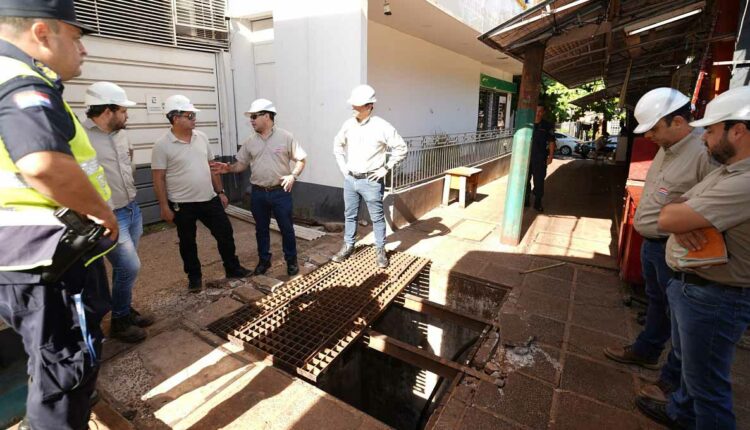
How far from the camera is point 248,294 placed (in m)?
3.79

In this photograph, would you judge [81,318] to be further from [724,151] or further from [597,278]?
[597,278]

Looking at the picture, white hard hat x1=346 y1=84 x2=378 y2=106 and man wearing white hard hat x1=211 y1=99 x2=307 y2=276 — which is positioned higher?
white hard hat x1=346 y1=84 x2=378 y2=106

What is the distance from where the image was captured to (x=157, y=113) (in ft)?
20.1

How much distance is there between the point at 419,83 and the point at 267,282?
777 cm

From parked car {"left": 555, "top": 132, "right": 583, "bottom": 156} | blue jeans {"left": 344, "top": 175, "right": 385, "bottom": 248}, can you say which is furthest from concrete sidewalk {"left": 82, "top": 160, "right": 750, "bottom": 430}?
parked car {"left": 555, "top": 132, "right": 583, "bottom": 156}

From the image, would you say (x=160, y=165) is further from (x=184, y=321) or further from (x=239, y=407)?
(x=239, y=407)

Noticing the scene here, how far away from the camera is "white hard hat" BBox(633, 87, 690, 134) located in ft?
7.73

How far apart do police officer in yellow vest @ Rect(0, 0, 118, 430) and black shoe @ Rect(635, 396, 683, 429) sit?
3004mm

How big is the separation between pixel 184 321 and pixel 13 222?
2.15 meters

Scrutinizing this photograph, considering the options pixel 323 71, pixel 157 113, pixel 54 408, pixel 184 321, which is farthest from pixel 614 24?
pixel 157 113

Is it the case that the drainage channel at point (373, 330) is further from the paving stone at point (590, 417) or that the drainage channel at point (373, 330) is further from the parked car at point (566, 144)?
the parked car at point (566, 144)

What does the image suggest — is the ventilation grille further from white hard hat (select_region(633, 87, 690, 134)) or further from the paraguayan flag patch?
white hard hat (select_region(633, 87, 690, 134))

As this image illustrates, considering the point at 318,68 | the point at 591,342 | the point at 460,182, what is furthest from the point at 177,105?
the point at 460,182

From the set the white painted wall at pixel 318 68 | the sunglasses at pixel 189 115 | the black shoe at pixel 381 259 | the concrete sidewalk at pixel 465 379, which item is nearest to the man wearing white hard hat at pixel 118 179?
the concrete sidewalk at pixel 465 379
